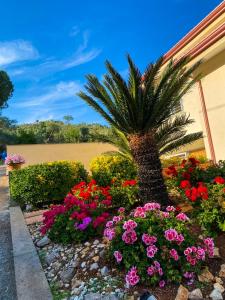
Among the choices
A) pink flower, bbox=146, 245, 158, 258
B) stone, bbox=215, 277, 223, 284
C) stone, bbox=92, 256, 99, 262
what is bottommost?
stone, bbox=215, 277, 223, 284

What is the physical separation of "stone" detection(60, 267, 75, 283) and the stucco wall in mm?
11351

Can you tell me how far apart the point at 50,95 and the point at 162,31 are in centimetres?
608

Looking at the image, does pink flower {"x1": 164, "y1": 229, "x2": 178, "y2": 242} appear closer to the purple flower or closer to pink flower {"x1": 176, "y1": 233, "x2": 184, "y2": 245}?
pink flower {"x1": 176, "y1": 233, "x2": 184, "y2": 245}

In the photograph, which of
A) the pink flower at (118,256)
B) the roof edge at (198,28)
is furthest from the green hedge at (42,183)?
the pink flower at (118,256)

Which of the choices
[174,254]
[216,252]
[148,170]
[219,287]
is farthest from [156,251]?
[148,170]

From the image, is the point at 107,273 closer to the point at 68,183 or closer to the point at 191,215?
the point at 191,215

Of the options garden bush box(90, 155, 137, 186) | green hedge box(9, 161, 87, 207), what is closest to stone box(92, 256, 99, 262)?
garden bush box(90, 155, 137, 186)

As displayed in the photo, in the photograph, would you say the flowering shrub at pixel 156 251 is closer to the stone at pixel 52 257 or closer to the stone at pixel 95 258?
the stone at pixel 95 258

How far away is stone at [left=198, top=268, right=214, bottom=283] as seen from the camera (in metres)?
3.22

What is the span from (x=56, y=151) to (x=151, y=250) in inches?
505

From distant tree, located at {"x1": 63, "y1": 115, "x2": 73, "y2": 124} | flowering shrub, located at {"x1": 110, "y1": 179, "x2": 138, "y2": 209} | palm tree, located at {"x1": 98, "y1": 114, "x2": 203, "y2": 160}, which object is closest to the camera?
palm tree, located at {"x1": 98, "y1": 114, "x2": 203, "y2": 160}

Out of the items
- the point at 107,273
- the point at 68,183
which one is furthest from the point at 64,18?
the point at 107,273

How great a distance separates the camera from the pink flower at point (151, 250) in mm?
3213

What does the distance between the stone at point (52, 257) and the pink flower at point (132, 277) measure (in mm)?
1434
